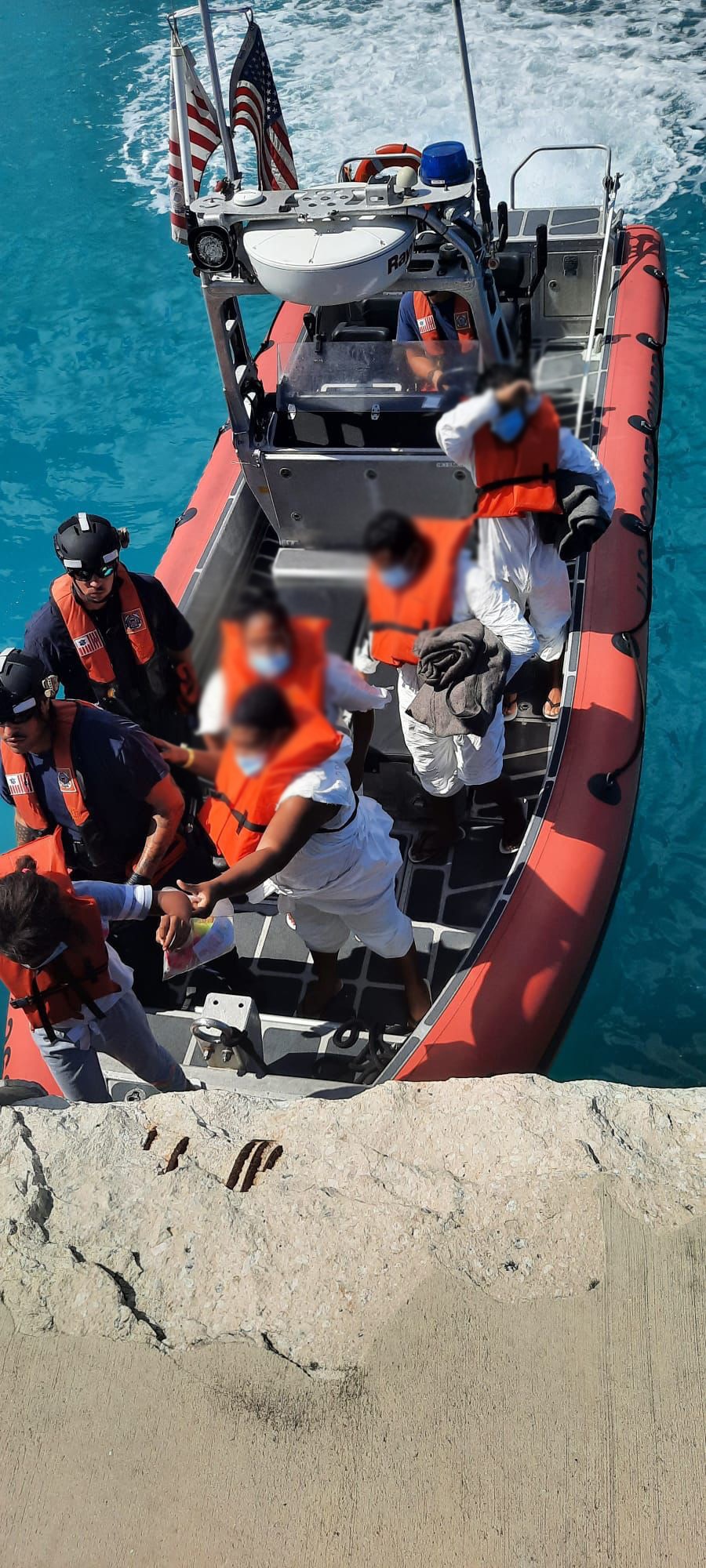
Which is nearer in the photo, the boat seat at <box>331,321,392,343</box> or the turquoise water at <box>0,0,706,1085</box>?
the boat seat at <box>331,321,392,343</box>

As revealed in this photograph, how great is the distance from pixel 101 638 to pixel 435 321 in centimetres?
141

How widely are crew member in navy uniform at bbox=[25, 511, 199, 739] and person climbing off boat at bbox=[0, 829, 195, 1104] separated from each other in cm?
41

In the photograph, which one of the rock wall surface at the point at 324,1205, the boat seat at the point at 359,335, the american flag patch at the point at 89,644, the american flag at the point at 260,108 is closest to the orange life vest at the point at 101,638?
the american flag patch at the point at 89,644

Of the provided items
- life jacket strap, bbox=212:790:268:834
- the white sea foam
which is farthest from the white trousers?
the white sea foam

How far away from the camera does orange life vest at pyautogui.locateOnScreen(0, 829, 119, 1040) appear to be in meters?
1.98

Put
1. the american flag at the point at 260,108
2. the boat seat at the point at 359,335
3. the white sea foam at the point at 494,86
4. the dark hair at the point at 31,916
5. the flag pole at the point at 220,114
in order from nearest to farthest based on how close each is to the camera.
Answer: the dark hair at the point at 31,916 → the flag pole at the point at 220,114 → the american flag at the point at 260,108 → the boat seat at the point at 359,335 → the white sea foam at the point at 494,86

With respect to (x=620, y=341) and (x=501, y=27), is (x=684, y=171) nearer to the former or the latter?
(x=501, y=27)

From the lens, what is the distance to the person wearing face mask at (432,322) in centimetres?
262

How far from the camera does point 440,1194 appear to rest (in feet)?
5.51

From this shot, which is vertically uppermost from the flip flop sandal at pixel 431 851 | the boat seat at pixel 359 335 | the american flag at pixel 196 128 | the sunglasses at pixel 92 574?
the american flag at pixel 196 128

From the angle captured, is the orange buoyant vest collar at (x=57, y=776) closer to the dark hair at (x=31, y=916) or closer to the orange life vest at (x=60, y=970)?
the orange life vest at (x=60, y=970)

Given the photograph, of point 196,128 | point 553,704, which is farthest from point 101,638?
point 196,128

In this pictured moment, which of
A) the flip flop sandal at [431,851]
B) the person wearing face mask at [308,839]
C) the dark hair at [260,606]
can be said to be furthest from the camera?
the flip flop sandal at [431,851]

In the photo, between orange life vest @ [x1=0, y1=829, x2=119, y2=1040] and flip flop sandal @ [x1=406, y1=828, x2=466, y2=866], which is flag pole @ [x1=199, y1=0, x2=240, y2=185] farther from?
orange life vest @ [x1=0, y1=829, x2=119, y2=1040]
